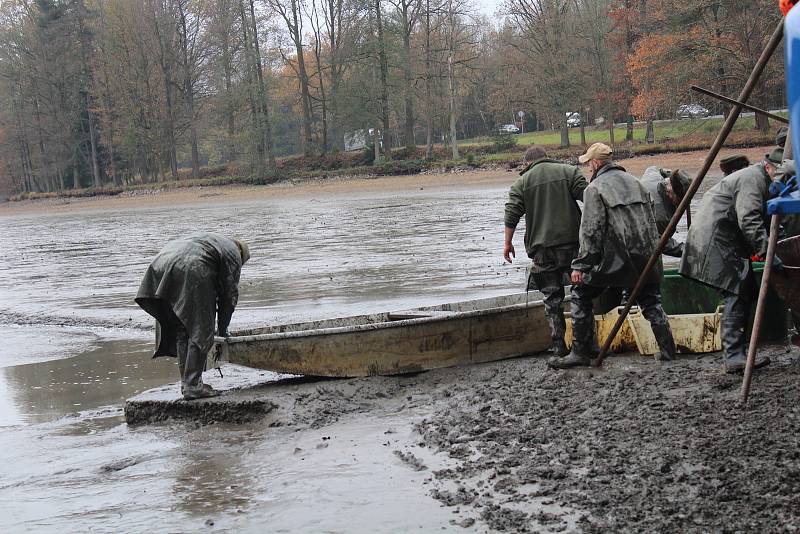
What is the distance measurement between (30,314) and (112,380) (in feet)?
20.4

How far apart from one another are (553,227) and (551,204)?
0.21 meters

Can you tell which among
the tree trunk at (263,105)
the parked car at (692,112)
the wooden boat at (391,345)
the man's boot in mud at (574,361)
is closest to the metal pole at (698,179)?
the man's boot in mud at (574,361)

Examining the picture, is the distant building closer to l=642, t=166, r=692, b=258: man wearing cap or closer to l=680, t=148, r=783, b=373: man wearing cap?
l=642, t=166, r=692, b=258: man wearing cap

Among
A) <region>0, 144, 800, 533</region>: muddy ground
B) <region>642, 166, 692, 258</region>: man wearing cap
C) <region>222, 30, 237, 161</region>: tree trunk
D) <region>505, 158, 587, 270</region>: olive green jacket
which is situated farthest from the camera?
<region>222, 30, 237, 161</region>: tree trunk

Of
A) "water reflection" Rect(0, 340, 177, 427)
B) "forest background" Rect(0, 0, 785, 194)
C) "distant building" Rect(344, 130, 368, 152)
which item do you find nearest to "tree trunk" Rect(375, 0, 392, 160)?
"forest background" Rect(0, 0, 785, 194)

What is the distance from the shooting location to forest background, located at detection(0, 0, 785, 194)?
53875 mm

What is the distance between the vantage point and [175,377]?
9953mm

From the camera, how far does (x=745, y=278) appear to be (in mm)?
7219

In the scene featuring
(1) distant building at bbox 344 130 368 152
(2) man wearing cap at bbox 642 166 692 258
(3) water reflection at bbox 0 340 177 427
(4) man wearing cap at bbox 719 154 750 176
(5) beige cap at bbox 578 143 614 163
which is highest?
(1) distant building at bbox 344 130 368 152

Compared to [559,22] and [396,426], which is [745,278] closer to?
[396,426]

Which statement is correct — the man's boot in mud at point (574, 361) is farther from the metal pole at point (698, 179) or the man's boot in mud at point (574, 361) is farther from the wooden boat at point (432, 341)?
the wooden boat at point (432, 341)

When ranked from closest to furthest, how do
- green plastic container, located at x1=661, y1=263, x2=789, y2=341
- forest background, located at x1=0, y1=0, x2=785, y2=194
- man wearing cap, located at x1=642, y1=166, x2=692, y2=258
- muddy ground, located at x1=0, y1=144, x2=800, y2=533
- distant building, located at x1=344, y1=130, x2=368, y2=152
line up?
muddy ground, located at x1=0, y1=144, x2=800, y2=533 < man wearing cap, located at x1=642, y1=166, x2=692, y2=258 < green plastic container, located at x1=661, y1=263, x2=789, y2=341 < forest background, located at x1=0, y1=0, x2=785, y2=194 < distant building, located at x1=344, y1=130, x2=368, y2=152

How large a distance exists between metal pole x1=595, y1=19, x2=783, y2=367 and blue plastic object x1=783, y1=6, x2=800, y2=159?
189 cm

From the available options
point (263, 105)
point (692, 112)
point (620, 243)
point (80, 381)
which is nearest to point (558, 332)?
point (620, 243)
